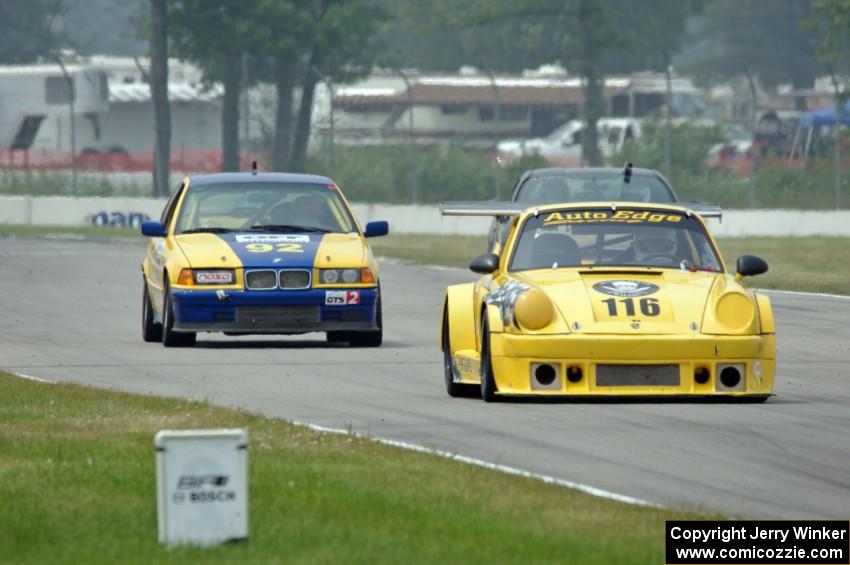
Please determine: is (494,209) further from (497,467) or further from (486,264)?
(497,467)

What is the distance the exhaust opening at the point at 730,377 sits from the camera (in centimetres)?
1209

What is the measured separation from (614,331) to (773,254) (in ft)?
70.3

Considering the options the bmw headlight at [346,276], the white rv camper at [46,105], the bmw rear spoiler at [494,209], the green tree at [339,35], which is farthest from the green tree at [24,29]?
the bmw rear spoiler at [494,209]

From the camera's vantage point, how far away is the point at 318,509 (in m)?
Result: 8.41

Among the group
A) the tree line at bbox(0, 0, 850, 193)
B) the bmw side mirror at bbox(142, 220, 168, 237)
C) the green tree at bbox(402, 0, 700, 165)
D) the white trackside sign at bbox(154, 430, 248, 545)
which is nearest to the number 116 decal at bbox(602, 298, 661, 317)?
the white trackside sign at bbox(154, 430, 248, 545)

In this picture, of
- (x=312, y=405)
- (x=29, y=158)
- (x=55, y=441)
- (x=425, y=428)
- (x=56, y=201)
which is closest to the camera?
(x=55, y=441)

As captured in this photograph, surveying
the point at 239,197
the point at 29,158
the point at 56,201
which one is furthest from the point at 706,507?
the point at 29,158

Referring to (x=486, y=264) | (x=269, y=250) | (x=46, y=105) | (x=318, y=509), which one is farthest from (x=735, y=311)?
(x=46, y=105)

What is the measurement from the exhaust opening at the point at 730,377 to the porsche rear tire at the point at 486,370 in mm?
1347

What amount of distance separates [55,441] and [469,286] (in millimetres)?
3855

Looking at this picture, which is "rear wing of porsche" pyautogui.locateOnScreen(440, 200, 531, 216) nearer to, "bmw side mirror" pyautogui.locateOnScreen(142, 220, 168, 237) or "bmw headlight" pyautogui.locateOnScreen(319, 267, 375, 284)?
"bmw headlight" pyautogui.locateOnScreen(319, 267, 375, 284)

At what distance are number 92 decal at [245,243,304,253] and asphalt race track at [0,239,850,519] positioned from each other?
0.83 m

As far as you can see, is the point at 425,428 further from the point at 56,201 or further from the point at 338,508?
the point at 56,201

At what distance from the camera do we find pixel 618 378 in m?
12.0
